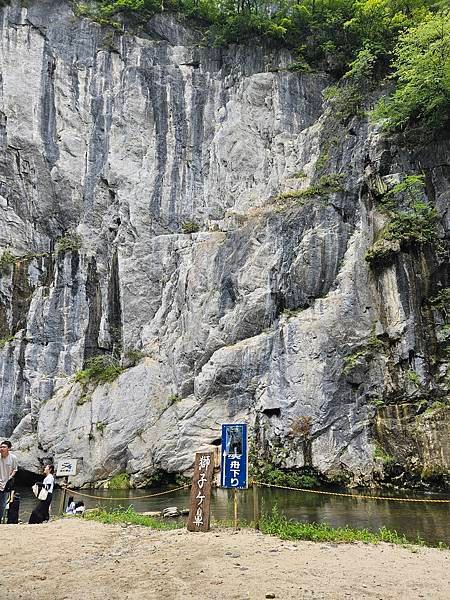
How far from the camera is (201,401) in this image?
1978cm

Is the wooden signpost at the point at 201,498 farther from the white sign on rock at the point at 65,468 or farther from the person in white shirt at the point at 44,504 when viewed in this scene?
the white sign on rock at the point at 65,468

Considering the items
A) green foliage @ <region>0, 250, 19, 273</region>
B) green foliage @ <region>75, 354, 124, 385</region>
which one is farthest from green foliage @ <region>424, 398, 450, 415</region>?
green foliage @ <region>0, 250, 19, 273</region>

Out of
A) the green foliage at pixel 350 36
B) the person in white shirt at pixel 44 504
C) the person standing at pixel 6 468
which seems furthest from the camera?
the green foliage at pixel 350 36

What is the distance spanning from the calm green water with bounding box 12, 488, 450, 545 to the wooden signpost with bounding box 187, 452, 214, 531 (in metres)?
2.87

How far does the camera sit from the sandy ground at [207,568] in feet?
16.1

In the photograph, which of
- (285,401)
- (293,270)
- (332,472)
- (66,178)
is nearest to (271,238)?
(293,270)

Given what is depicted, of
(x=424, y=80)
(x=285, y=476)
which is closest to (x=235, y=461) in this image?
(x=285, y=476)

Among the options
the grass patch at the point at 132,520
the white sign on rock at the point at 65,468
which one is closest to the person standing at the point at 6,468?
the grass patch at the point at 132,520

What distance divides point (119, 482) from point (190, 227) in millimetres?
14244

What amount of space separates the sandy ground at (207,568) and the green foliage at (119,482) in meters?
11.5

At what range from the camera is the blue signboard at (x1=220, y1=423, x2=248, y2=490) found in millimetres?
8812

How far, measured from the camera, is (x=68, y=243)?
1112 inches

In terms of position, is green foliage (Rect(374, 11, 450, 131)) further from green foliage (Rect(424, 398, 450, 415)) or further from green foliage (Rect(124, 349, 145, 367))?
green foliage (Rect(124, 349, 145, 367))

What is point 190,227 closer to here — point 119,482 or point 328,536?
point 119,482
